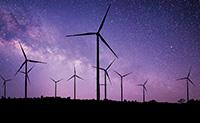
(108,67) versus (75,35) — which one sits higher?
(75,35)

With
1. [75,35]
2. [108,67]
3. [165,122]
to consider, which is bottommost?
[165,122]

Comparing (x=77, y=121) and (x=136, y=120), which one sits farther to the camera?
(x=136, y=120)

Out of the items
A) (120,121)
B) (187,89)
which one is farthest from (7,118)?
(187,89)

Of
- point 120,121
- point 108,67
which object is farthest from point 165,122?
point 108,67

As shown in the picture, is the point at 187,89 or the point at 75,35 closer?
the point at 75,35

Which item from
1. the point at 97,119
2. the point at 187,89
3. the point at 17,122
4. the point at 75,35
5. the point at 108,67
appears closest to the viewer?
the point at 17,122

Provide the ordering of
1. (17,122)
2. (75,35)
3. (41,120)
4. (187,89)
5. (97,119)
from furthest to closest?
(187,89), (75,35), (97,119), (41,120), (17,122)

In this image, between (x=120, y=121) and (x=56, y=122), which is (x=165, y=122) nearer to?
(x=120, y=121)

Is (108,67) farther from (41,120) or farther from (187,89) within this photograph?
(41,120)

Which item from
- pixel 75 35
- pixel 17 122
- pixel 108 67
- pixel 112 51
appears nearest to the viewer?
pixel 17 122
